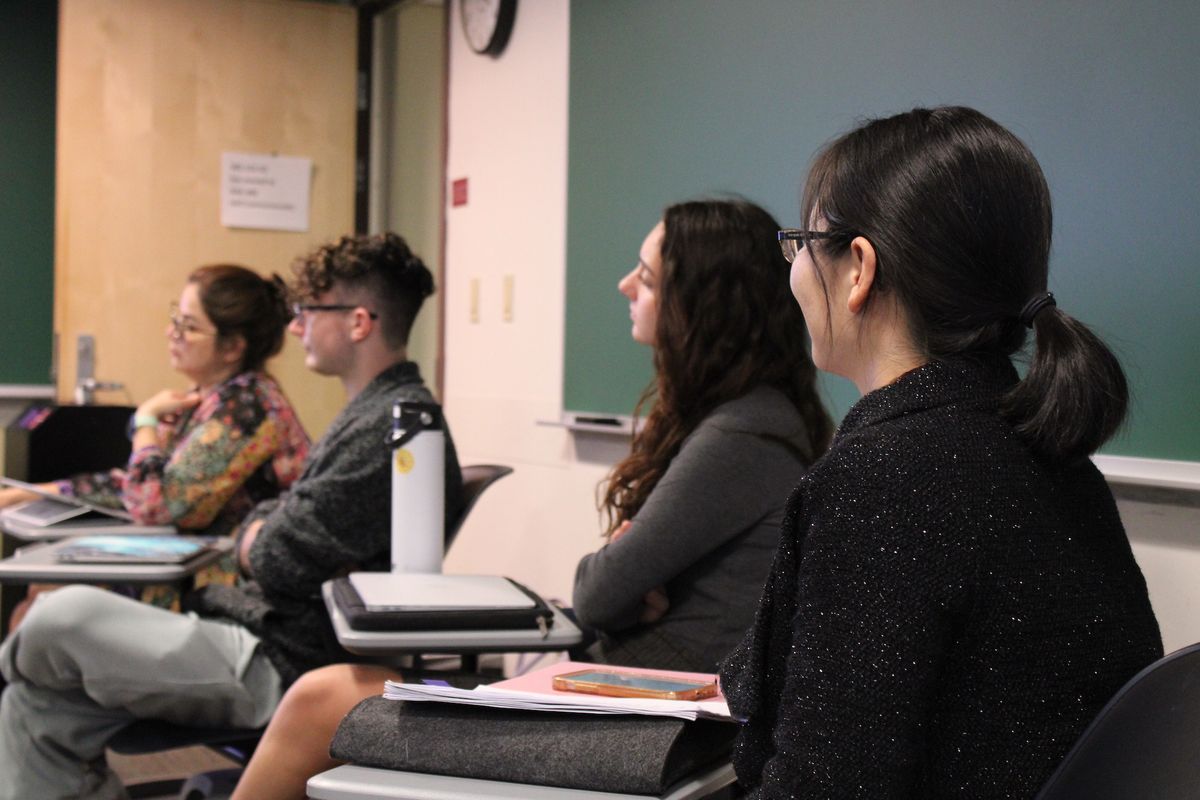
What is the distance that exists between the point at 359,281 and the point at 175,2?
2.54 meters

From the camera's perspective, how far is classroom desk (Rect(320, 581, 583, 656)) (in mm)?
1547

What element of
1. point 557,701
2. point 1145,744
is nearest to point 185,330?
point 557,701

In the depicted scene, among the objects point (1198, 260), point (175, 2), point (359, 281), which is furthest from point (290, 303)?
point (175, 2)

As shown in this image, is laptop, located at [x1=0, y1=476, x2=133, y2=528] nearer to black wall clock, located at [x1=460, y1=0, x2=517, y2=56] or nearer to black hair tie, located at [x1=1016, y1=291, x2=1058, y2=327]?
black wall clock, located at [x1=460, y1=0, x2=517, y2=56]

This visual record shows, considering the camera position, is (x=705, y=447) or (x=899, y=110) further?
(x=899, y=110)

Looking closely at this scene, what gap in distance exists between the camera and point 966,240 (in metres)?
0.99

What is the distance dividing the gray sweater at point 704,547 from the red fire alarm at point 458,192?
2545mm

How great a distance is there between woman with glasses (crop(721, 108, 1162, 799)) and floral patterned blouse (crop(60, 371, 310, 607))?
187 cm

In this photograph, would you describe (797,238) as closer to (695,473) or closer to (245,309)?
(695,473)

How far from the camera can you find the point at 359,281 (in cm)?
251

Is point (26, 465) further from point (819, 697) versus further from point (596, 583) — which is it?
point (819, 697)

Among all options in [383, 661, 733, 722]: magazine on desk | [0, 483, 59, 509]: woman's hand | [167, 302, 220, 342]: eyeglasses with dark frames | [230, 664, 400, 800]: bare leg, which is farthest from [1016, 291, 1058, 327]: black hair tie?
[0, 483, 59, 509]: woman's hand

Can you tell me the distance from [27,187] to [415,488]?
3.50 m

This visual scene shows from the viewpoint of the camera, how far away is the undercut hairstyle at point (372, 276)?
250 cm
